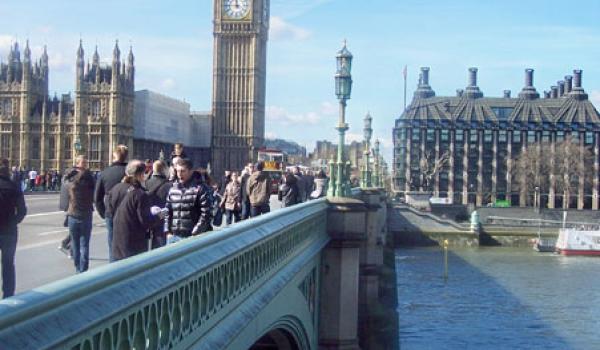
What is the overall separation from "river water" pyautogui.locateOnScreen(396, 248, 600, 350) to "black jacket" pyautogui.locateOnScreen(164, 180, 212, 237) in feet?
68.2

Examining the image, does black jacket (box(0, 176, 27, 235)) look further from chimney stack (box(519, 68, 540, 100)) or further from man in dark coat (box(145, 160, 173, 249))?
chimney stack (box(519, 68, 540, 100))

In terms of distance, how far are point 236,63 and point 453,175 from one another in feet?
91.0

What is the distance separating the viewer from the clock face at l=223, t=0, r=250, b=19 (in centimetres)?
10025

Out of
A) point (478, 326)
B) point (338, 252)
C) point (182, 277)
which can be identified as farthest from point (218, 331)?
point (478, 326)

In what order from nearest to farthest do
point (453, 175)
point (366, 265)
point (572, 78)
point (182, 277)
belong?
point (182, 277) < point (366, 265) < point (453, 175) < point (572, 78)

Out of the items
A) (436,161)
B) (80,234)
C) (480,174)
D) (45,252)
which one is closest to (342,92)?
(45,252)

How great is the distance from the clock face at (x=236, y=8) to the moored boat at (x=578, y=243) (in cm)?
4616

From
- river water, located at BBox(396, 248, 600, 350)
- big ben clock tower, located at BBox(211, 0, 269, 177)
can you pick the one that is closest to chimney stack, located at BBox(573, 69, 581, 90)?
big ben clock tower, located at BBox(211, 0, 269, 177)

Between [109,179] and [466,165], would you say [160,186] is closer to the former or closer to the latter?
[109,179]

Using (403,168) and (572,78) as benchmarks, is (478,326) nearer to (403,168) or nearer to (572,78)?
(403,168)

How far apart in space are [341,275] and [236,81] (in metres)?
85.4

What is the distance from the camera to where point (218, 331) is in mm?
5969

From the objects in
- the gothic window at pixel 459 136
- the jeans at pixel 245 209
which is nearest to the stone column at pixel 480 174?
the gothic window at pixel 459 136

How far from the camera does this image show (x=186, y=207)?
28.4 feet
